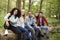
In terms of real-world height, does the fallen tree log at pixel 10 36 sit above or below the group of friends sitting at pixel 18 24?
below

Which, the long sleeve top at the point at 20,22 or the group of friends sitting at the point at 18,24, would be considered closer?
the group of friends sitting at the point at 18,24

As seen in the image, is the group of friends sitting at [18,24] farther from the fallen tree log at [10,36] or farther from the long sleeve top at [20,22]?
the fallen tree log at [10,36]

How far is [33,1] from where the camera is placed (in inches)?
630

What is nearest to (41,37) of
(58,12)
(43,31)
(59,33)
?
(43,31)

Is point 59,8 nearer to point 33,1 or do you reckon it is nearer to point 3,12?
point 33,1

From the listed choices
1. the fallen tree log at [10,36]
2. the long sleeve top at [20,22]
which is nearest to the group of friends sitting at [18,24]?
the long sleeve top at [20,22]

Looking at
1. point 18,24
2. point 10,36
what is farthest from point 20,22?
point 10,36

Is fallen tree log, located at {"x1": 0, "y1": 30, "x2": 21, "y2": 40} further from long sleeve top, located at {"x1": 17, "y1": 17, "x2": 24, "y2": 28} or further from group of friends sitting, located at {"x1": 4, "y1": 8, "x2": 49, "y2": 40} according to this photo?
long sleeve top, located at {"x1": 17, "y1": 17, "x2": 24, "y2": 28}

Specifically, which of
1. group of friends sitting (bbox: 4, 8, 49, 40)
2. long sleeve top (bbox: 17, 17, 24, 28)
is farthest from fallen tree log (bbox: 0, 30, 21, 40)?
long sleeve top (bbox: 17, 17, 24, 28)

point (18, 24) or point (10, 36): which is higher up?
point (18, 24)

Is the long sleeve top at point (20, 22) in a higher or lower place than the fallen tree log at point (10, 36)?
higher

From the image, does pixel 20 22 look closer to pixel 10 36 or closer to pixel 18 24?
pixel 18 24

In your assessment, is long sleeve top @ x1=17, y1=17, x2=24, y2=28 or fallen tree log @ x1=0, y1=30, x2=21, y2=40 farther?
long sleeve top @ x1=17, y1=17, x2=24, y2=28

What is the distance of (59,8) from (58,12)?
327 mm
